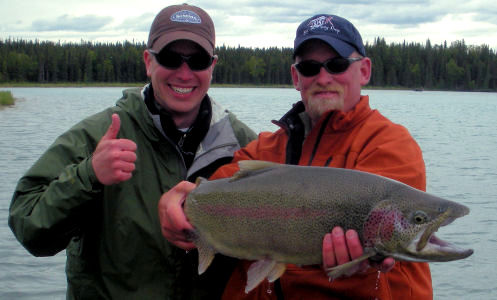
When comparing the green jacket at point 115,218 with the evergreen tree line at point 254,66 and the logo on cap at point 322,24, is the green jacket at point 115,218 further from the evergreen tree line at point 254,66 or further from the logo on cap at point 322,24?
the evergreen tree line at point 254,66

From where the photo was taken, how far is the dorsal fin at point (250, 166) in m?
3.38

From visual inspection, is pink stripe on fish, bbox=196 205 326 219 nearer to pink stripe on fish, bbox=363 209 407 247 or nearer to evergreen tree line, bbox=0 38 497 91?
pink stripe on fish, bbox=363 209 407 247

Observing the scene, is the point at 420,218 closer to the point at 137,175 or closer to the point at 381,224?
the point at 381,224

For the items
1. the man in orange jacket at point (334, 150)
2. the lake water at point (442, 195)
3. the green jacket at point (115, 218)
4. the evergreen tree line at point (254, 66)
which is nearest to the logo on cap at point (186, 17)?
the green jacket at point (115, 218)

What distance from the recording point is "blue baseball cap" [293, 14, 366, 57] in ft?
12.9

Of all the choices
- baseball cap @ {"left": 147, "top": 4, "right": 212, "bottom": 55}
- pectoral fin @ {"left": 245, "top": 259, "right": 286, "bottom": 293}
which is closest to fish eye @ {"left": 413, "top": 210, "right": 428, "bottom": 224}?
pectoral fin @ {"left": 245, "top": 259, "right": 286, "bottom": 293}

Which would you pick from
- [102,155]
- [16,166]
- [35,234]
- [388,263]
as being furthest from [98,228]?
[16,166]

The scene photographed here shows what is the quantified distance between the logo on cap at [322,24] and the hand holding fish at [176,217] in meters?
1.45

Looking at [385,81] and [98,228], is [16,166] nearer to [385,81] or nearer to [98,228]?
[98,228]

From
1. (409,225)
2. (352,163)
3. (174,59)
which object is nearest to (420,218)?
(409,225)

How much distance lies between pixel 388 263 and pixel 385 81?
5640 inches

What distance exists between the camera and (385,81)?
463ft

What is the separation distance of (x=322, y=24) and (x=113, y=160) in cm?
178

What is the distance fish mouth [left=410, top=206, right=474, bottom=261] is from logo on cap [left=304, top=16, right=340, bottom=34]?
167cm
